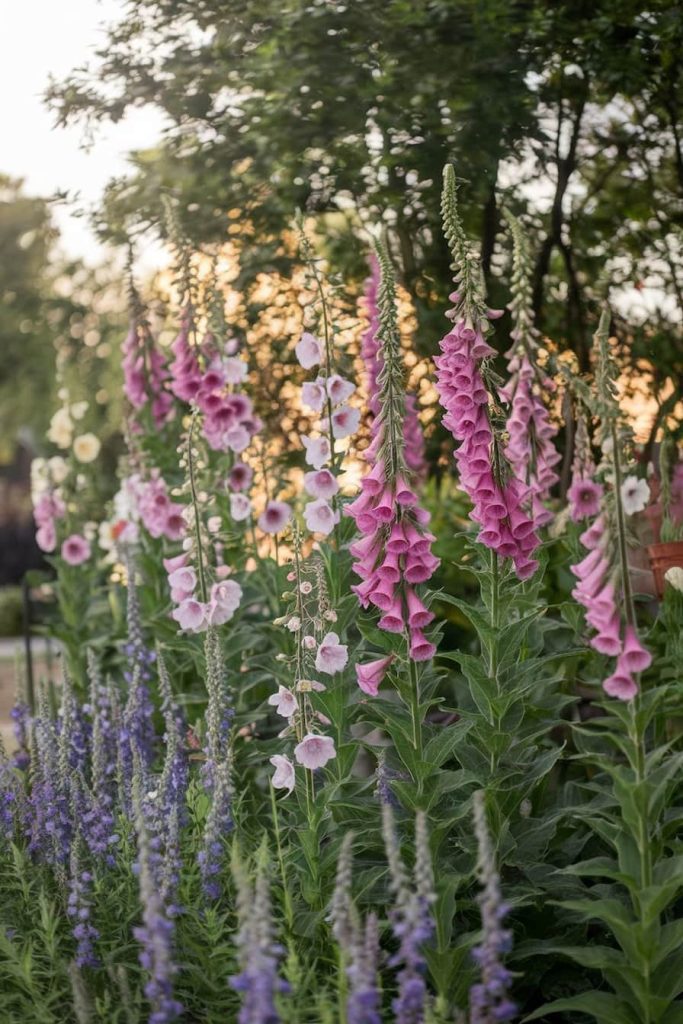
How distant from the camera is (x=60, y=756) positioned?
3.78 m

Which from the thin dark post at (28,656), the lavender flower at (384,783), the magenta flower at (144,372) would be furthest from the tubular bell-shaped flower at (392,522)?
the thin dark post at (28,656)

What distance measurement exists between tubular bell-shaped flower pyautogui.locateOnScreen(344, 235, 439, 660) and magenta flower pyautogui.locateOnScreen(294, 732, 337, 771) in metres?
A: 0.33

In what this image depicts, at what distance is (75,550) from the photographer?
21.6 ft

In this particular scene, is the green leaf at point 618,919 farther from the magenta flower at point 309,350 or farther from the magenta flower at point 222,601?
the magenta flower at point 309,350

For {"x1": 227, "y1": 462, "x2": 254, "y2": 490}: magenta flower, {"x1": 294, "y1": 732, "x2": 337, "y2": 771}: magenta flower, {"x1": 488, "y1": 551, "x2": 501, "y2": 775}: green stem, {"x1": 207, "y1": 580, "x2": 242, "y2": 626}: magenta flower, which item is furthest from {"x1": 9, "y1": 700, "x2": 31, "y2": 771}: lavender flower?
{"x1": 488, "y1": 551, "x2": 501, "y2": 775}: green stem

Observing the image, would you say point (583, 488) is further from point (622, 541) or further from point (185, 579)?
point (622, 541)

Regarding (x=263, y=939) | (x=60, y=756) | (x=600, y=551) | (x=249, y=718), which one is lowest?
(x=249, y=718)

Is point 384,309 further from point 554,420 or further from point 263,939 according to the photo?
point 554,420

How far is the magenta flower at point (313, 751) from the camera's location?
10.8 ft

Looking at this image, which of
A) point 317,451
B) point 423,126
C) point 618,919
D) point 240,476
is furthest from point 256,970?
point 423,126

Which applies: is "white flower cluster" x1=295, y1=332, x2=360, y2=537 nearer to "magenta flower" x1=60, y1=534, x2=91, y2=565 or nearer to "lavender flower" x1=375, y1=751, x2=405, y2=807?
"lavender flower" x1=375, y1=751, x2=405, y2=807

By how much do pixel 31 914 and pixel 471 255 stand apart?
2179 millimetres

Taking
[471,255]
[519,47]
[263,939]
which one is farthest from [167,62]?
[263,939]

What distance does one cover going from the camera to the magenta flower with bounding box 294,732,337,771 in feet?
10.8
